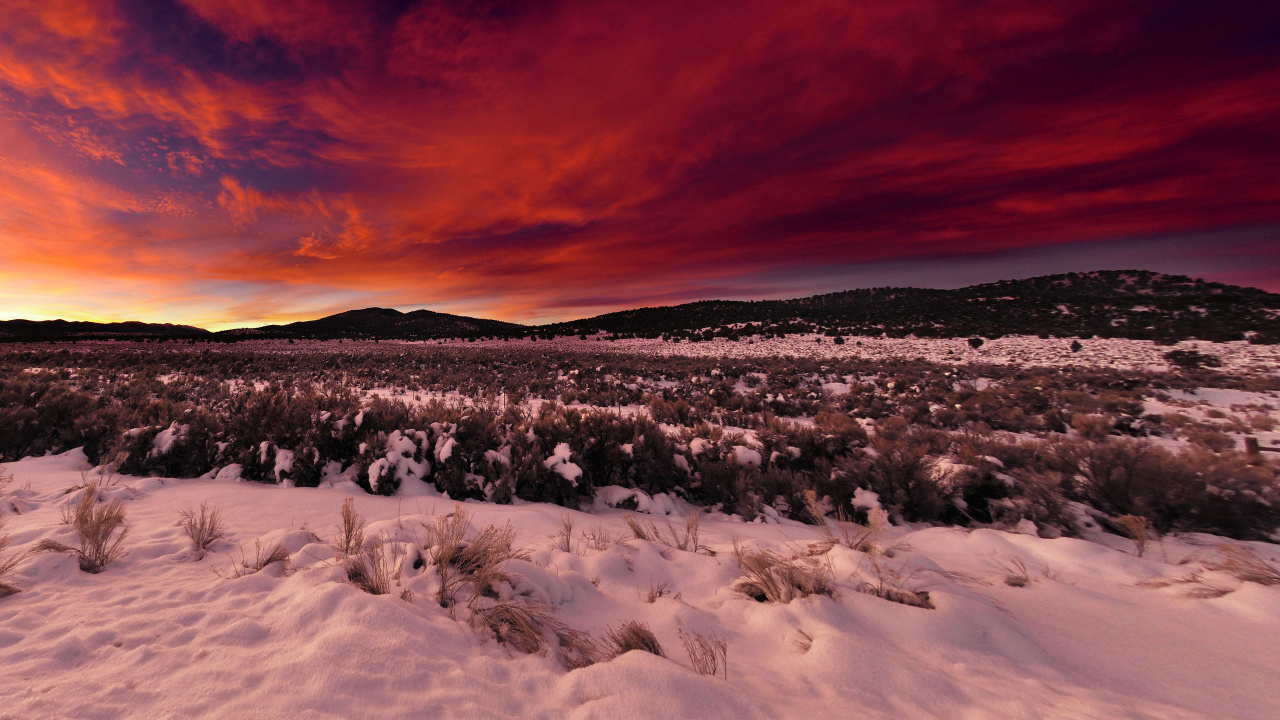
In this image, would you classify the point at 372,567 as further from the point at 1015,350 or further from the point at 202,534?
the point at 1015,350

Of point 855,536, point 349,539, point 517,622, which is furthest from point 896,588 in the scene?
point 349,539

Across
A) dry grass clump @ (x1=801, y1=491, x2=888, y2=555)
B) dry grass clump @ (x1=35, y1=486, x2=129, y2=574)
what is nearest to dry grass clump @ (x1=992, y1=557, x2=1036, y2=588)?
dry grass clump @ (x1=801, y1=491, x2=888, y2=555)

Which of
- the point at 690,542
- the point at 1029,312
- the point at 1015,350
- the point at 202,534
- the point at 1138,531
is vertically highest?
the point at 1029,312

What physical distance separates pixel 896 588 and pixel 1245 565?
8.12ft

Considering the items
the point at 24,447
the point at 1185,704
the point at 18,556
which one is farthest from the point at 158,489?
the point at 1185,704

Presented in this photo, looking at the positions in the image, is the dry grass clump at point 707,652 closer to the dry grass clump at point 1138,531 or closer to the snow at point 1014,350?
the dry grass clump at point 1138,531

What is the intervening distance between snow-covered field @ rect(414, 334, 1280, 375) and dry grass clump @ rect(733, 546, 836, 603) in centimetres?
2402

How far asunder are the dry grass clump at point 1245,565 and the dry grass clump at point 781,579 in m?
2.68

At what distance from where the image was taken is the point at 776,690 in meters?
2.06

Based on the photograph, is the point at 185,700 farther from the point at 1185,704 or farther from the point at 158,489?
the point at 158,489

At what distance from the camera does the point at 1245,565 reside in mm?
2900

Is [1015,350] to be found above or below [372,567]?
below

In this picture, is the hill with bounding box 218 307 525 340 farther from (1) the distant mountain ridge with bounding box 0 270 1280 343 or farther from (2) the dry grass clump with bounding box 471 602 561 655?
(2) the dry grass clump with bounding box 471 602 561 655

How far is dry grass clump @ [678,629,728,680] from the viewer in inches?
84.2
